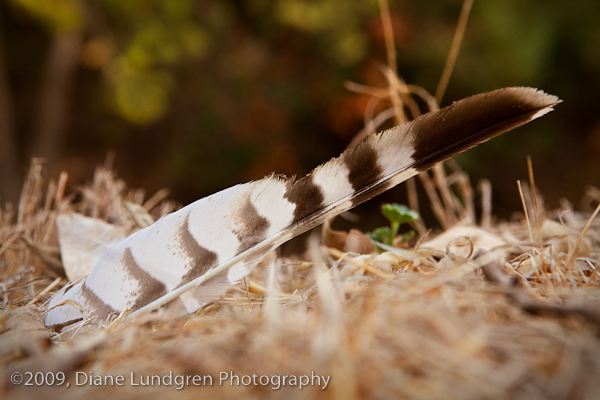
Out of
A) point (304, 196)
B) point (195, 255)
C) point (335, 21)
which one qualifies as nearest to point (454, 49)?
point (304, 196)

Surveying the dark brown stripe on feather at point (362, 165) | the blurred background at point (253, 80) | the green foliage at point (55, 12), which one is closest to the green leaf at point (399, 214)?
the dark brown stripe on feather at point (362, 165)

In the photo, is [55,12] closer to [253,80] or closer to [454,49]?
[253,80]

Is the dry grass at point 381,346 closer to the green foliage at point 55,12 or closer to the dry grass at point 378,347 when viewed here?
the dry grass at point 378,347

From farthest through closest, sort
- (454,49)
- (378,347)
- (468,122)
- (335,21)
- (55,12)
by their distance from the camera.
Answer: (335,21) < (55,12) < (454,49) < (468,122) < (378,347)

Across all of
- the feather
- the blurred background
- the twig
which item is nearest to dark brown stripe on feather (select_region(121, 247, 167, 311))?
the feather

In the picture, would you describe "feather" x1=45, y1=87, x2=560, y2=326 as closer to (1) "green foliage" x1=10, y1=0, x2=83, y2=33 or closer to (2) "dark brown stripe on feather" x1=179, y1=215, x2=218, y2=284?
(2) "dark brown stripe on feather" x1=179, y1=215, x2=218, y2=284

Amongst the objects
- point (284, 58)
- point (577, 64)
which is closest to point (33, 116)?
point (284, 58)
